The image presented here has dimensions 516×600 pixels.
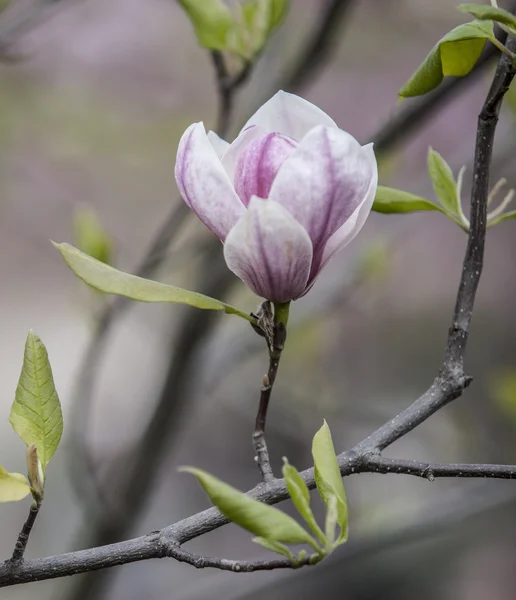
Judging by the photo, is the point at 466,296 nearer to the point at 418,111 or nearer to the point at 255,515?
the point at 255,515

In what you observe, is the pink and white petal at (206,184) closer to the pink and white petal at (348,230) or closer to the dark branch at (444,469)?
the pink and white petal at (348,230)

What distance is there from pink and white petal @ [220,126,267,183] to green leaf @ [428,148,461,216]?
0.16 metres

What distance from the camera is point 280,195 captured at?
17.3 inches

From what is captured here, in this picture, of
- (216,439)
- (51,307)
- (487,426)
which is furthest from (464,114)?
(51,307)

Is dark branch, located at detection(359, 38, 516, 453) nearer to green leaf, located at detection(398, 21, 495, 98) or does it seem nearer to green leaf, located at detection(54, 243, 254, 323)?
green leaf, located at detection(398, 21, 495, 98)

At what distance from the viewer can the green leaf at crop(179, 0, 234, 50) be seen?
29.9 inches

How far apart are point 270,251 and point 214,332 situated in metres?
0.87

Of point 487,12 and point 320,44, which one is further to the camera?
point 320,44

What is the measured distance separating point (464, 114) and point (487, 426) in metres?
0.96

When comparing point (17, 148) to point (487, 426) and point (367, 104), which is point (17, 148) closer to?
point (367, 104)

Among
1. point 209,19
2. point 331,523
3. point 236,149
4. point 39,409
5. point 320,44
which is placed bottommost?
point 331,523

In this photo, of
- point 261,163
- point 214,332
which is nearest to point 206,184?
point 261,163

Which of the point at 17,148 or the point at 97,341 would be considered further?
the point at 17,148

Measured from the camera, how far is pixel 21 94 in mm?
1839
